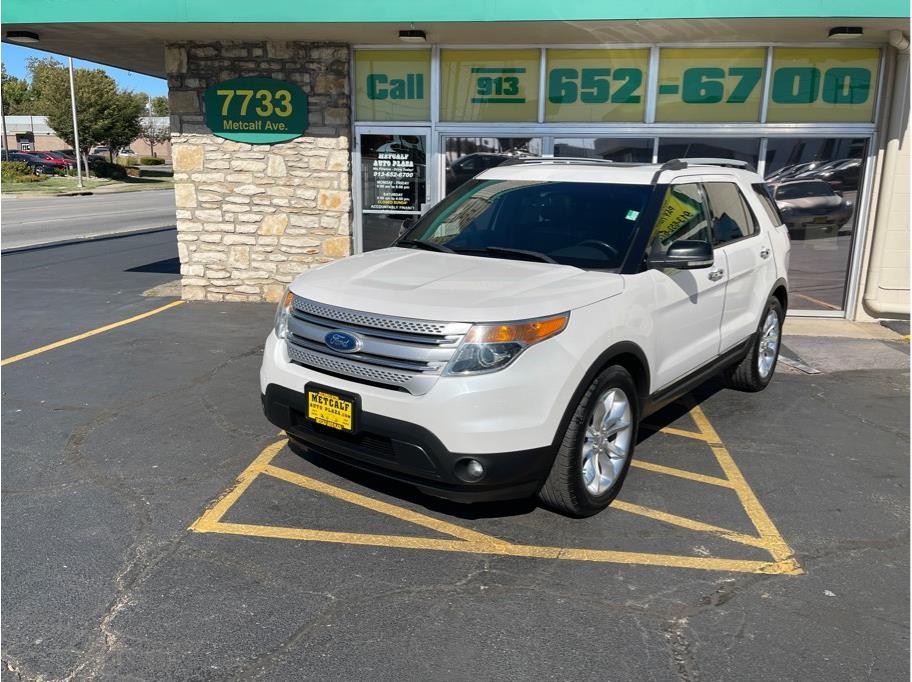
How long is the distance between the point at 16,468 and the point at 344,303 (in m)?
2.58

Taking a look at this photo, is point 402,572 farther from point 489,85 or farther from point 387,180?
point 489,85

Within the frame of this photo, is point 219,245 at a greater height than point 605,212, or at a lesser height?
lesser

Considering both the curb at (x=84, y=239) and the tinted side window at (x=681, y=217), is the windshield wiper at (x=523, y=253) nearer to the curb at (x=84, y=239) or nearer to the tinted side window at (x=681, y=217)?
the tinted side window at (x=681, y=217)

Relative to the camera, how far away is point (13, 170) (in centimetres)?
4544

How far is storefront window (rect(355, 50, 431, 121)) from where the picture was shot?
31.2 feet

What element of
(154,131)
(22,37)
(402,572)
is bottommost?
(402,572)

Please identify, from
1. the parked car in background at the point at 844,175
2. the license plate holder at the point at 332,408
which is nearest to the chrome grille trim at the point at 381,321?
the license plate holder at the point at 332,408

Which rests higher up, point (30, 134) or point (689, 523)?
point (30, 134)

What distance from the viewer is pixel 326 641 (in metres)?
3.08

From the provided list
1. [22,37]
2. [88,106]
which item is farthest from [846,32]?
[88,106]

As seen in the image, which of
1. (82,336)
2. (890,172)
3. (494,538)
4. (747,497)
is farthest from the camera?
(890,172)

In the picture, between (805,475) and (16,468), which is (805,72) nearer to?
(805,475)

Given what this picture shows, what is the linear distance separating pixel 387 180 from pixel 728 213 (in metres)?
5.32

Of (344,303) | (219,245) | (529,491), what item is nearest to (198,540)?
(344,303)
